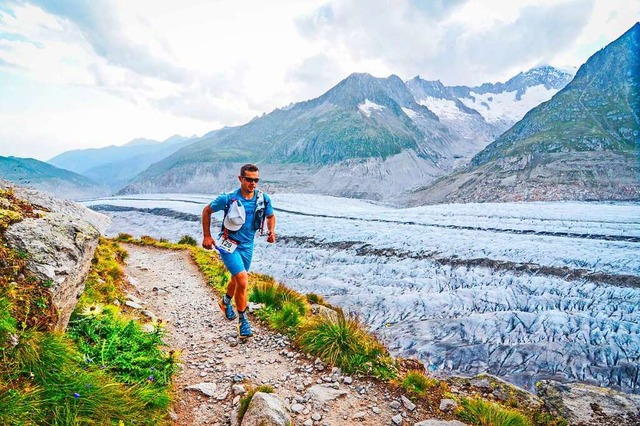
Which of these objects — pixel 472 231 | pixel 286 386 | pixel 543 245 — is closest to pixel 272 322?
pixel 286 386

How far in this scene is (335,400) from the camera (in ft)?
16.6

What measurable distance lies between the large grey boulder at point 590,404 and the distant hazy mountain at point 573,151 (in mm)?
130226

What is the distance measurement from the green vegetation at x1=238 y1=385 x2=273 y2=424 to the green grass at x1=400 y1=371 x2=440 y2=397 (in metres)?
2.14

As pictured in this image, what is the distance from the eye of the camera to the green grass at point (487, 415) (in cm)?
465

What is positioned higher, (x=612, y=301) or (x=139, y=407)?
(x=139, y=407)

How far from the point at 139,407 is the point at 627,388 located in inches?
465

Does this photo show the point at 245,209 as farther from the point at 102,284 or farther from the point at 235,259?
the point at 102,284

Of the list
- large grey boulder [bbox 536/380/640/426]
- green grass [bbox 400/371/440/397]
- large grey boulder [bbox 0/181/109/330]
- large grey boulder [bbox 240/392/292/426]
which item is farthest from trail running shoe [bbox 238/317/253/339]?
large grey boulder [bbox 536/380/640/426]

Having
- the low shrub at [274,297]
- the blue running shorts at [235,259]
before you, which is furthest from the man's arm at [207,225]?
the low shrub at [274,297]

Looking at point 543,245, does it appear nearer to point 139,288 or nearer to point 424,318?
point 424,318

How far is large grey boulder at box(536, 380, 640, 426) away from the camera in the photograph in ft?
17.4

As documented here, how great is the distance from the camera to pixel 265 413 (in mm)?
4203

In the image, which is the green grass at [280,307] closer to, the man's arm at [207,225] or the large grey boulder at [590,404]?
the man's arm at [207,225]

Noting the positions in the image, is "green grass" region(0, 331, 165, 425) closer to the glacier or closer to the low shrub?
the low shrub
